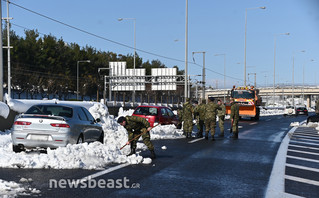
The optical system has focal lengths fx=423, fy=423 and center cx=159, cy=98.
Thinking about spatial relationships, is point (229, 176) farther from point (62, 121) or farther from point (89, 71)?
point (89, 71)

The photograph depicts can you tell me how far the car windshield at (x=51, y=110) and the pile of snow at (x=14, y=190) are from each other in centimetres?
430

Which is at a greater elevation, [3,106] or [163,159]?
[3,106]

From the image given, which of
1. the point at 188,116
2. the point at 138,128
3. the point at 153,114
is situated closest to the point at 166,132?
the point at 153,114

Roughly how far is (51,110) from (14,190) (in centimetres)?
490

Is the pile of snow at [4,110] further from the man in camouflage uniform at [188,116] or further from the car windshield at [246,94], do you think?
the car windshield at [246,94]

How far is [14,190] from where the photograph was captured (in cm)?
655

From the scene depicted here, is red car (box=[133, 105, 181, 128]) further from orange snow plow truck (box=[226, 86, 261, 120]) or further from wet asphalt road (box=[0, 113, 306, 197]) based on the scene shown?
orange snow plow truck (box=[226, 86, 261, 120])

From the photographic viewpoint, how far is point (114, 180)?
7738mm

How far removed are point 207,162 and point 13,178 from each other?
4.80 meters

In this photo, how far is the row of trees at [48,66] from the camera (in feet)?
222

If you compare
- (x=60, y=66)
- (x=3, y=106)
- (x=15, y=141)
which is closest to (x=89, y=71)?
(x=60, y=66)

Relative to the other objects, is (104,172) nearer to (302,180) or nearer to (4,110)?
(302,180)

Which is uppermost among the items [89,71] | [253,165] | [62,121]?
[89,71]

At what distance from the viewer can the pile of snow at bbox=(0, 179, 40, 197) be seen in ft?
20.7
